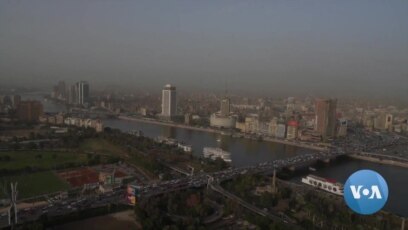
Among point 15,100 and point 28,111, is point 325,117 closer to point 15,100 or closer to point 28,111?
point 28,111

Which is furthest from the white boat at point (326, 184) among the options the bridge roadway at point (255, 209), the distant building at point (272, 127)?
the distant building at point (272, 127)

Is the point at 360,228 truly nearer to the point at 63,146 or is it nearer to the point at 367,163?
the point at 367,163

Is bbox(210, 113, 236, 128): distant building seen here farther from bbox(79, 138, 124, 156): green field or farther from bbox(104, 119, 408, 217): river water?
bbox(79, 138, 124, 156): green field

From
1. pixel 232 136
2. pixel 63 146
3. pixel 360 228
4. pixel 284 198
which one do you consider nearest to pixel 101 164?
pixel 63 146

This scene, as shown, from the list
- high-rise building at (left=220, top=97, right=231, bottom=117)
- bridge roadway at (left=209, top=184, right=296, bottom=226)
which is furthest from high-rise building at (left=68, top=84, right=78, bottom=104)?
bridge roadway at (left=209, top=184, right=296, bottom=226)

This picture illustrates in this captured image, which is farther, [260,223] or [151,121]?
[151,121]

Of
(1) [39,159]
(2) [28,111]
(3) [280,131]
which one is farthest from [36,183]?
(3) [280,131]
